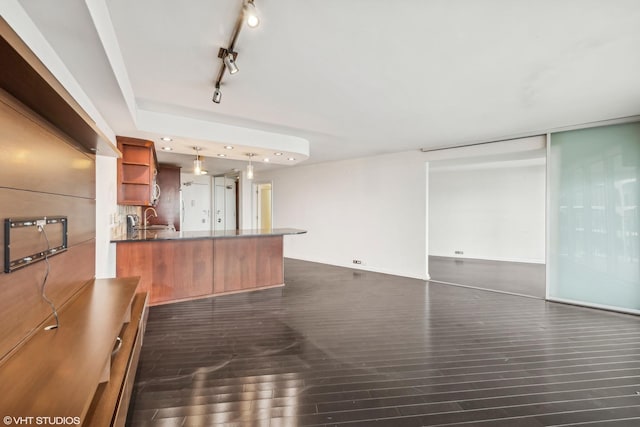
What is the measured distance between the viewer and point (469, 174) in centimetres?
792

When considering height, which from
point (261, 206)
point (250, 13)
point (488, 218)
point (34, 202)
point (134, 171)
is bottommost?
point (488, 218)

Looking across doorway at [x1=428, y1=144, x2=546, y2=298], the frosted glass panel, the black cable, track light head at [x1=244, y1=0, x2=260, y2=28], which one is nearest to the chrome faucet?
the black cable

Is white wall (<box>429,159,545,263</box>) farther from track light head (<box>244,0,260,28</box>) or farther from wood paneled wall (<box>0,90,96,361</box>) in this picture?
wood paneled wall (<box>0,90,96,361</box>)

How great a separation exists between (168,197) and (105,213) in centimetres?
411

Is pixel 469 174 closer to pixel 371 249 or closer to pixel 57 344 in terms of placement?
pixel 371 249

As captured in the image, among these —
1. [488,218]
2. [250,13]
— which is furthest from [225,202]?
[250,13]

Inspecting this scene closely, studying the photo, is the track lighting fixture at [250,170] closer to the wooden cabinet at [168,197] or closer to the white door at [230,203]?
the wooden cabinet at [168,197]

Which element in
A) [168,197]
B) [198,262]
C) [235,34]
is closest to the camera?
[235,34]

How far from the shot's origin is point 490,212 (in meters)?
7.62

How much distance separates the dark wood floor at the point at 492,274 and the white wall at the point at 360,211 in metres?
0.83

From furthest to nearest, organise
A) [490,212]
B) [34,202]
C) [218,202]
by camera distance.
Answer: [218,202]
[490,212]
[34,202]

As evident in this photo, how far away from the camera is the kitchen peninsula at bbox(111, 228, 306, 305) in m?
3.69

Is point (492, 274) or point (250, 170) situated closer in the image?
point (250, 170)

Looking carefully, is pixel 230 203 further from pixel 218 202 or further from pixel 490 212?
pixel 490 212
